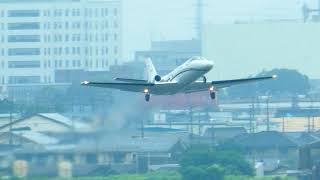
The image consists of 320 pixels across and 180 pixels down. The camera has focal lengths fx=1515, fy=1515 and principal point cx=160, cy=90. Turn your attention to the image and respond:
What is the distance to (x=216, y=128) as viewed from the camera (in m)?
122

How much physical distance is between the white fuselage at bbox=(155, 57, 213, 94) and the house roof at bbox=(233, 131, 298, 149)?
3714 centimetres

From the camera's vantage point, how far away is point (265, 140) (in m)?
111

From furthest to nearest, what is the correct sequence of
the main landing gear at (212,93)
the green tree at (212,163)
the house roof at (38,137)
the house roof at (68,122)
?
the green tree at (212,163), the house roof at (38,137), the house roof at (68,122), the main landing gear at (212,93)

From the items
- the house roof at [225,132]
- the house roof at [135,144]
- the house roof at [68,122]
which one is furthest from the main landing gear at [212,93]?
the house roof at [225,132]

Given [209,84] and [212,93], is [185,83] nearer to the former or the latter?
[209,84]

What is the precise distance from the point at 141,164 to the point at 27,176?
1725 centimetres

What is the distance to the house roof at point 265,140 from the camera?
109m

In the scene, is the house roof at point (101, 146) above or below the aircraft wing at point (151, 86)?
below

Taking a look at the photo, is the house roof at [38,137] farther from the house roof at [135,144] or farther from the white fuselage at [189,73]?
the white fuselage at [189,73]

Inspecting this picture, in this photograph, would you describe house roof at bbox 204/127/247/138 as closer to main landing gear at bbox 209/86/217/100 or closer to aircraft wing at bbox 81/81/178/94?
aircraft wing at bbox 81/81/178/94

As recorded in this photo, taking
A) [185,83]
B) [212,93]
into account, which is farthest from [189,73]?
[212,93]

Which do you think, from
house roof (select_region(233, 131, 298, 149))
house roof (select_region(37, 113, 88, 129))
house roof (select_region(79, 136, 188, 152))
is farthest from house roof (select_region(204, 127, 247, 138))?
house roof (select_region(37, 113, 88, 129))

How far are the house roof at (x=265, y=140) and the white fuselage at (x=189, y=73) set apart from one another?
37144mm

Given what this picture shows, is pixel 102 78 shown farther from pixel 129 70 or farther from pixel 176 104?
pixel 176 104
